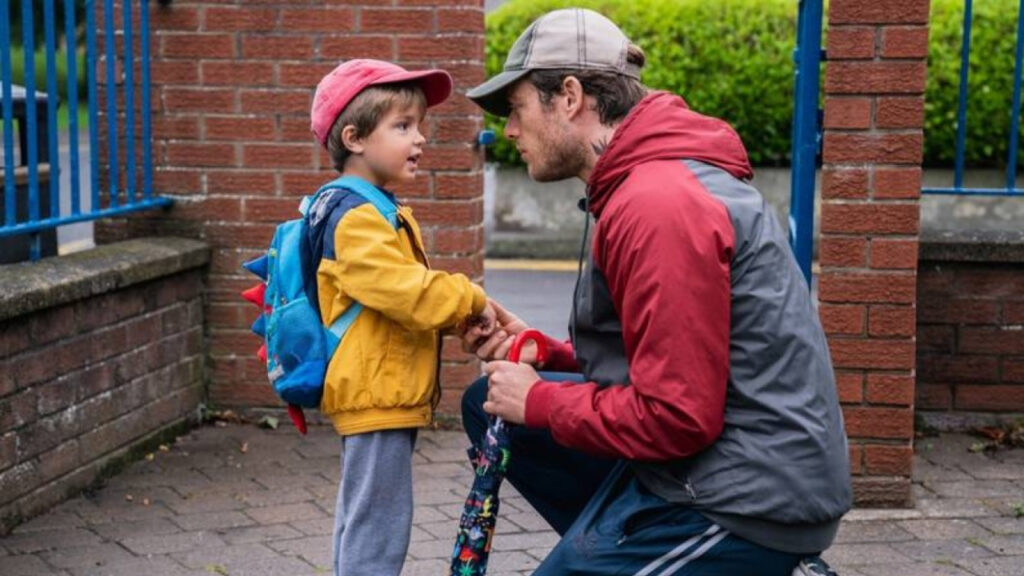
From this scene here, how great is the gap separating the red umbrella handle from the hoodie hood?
478 mm

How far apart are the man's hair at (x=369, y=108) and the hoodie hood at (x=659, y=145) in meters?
0.96

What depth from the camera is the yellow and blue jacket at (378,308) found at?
150 inches

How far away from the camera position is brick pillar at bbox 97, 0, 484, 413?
602 centimetres

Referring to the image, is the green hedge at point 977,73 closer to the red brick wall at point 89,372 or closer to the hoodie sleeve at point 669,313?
the red brick wall at point 89,372

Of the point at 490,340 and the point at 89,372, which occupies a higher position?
the point at 490,340

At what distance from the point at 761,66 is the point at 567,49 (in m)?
8.16

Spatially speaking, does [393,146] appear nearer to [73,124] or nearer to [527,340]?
[527,340]

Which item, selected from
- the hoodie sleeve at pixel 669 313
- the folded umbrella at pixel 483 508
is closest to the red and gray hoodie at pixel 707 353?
the hoodie sleeve at pixel 669 313

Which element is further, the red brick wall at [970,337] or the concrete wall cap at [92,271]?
the red brick wall at [970,337]

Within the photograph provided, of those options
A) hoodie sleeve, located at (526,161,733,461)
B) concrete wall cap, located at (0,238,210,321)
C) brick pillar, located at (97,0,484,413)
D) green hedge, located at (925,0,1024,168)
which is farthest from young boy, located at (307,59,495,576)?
green hedge, located at (925,0,1024,168)

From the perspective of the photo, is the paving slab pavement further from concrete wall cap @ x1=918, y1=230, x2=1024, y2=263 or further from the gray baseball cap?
the gray baseball cap

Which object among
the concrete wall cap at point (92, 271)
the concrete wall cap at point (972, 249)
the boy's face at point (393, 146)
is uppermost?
the boy's face at point (393, 146)

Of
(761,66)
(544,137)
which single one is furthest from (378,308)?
(761,66)

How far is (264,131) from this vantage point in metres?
6.17
